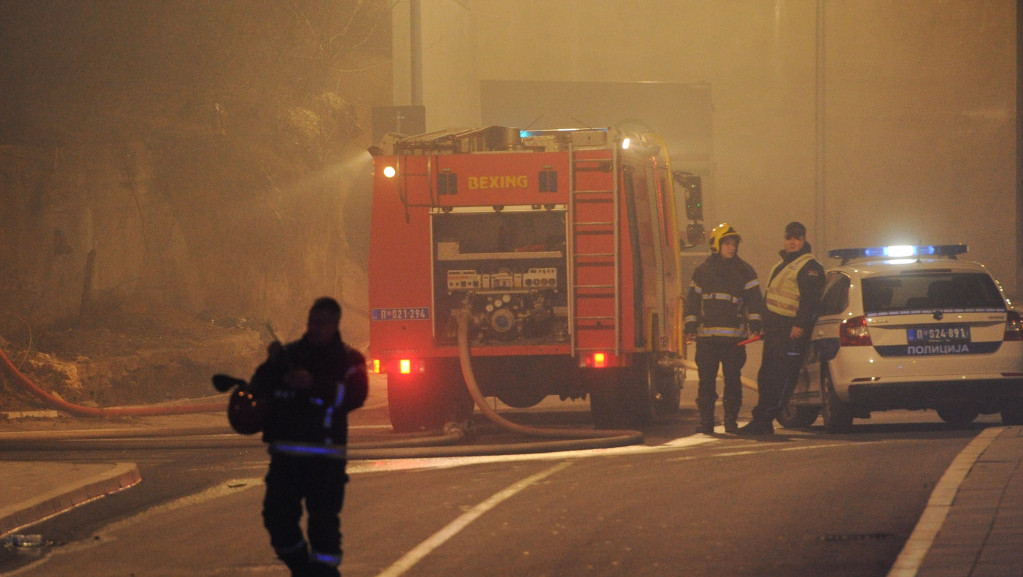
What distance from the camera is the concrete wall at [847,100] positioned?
34594 millimetres

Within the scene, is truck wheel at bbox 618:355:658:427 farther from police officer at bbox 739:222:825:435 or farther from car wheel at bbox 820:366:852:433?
car wheel at bbox 820:366:852:433

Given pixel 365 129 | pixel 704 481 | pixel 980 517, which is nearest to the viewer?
pixel 980 517

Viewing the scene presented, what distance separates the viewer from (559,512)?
8703 mm

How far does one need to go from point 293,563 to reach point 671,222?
32.5ft

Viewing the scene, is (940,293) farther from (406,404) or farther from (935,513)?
(406,404)

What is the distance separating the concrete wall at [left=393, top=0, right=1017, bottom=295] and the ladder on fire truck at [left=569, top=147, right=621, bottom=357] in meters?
21.6

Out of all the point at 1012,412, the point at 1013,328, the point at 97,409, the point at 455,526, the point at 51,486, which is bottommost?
the point at 455,526

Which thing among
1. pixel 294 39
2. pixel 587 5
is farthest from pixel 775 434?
pixel 587 5

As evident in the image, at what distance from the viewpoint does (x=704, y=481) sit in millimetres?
9898

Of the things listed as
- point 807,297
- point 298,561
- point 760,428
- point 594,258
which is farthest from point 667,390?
point 298,561

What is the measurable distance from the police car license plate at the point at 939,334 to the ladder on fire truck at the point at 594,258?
264cm

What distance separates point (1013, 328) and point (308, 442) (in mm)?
8388

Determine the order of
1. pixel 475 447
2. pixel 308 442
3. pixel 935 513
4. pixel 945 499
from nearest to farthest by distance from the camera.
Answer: pixel 308 442 → pixel 935 513 → pixel 945 499 → pixel 475 447

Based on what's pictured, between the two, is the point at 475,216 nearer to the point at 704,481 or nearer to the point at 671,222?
the point at 671,222
